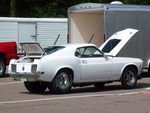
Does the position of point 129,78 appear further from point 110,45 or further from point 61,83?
point 61,83

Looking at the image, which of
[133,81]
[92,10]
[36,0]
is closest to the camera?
[133,81]

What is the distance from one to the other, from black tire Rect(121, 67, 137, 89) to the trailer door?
10.7 meters

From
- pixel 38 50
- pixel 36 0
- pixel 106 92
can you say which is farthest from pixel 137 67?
pixel 36 0

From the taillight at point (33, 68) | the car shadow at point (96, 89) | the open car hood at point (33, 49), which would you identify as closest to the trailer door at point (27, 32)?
the car shadow at point (96, 89)

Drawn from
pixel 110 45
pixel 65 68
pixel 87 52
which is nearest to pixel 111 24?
pixel 110 45

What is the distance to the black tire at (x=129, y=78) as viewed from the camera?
709 inches

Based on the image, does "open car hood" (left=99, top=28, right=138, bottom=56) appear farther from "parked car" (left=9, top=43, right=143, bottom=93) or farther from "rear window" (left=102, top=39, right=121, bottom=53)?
"parked car" (left=9, top=43, right=143, bottom=93)

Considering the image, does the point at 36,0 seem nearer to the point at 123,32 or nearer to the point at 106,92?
the point at 123,32

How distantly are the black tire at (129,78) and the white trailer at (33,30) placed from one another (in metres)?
10.4

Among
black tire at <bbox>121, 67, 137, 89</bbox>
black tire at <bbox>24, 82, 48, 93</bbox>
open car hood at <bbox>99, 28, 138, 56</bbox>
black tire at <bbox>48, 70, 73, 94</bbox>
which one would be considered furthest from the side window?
open car hood at <bbox>99, 28, 138, 56</bbox>

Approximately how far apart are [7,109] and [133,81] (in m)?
6.27

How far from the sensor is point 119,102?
566 inches

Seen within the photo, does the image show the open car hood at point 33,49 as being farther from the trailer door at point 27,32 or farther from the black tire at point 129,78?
the trailer door at point 27,32

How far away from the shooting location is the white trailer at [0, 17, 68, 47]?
27.2m
